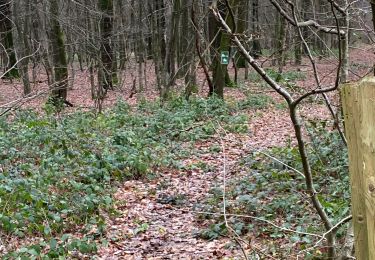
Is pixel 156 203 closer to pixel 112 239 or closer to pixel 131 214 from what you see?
pixel 131 214

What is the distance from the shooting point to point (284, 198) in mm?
6145

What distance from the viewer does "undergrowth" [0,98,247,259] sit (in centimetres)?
542

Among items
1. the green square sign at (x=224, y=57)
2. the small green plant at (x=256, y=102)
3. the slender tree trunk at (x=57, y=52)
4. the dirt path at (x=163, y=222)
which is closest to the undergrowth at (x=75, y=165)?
the dirt path at (x=163, y=222)

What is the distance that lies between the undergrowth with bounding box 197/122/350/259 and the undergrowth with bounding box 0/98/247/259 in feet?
3.72

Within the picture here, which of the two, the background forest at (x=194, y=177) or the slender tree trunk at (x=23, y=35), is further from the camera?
the slender tree trunk at (x=23, y=35)

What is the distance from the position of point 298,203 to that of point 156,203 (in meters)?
2.13

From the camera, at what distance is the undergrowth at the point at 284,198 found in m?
5.15

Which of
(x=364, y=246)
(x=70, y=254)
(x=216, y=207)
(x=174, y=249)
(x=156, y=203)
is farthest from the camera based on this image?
(x=156, y=203)

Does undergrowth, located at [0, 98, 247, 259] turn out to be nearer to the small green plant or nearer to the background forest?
the background forest

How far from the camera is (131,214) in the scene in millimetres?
6582

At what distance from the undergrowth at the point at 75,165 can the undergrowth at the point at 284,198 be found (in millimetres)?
1133

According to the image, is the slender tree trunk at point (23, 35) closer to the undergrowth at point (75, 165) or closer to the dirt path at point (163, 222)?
the undergrowth at point (75, 165)

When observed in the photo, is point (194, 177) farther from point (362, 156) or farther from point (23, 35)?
point (23, 35)

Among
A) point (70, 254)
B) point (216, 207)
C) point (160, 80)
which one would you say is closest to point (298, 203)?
point (216, 207)
